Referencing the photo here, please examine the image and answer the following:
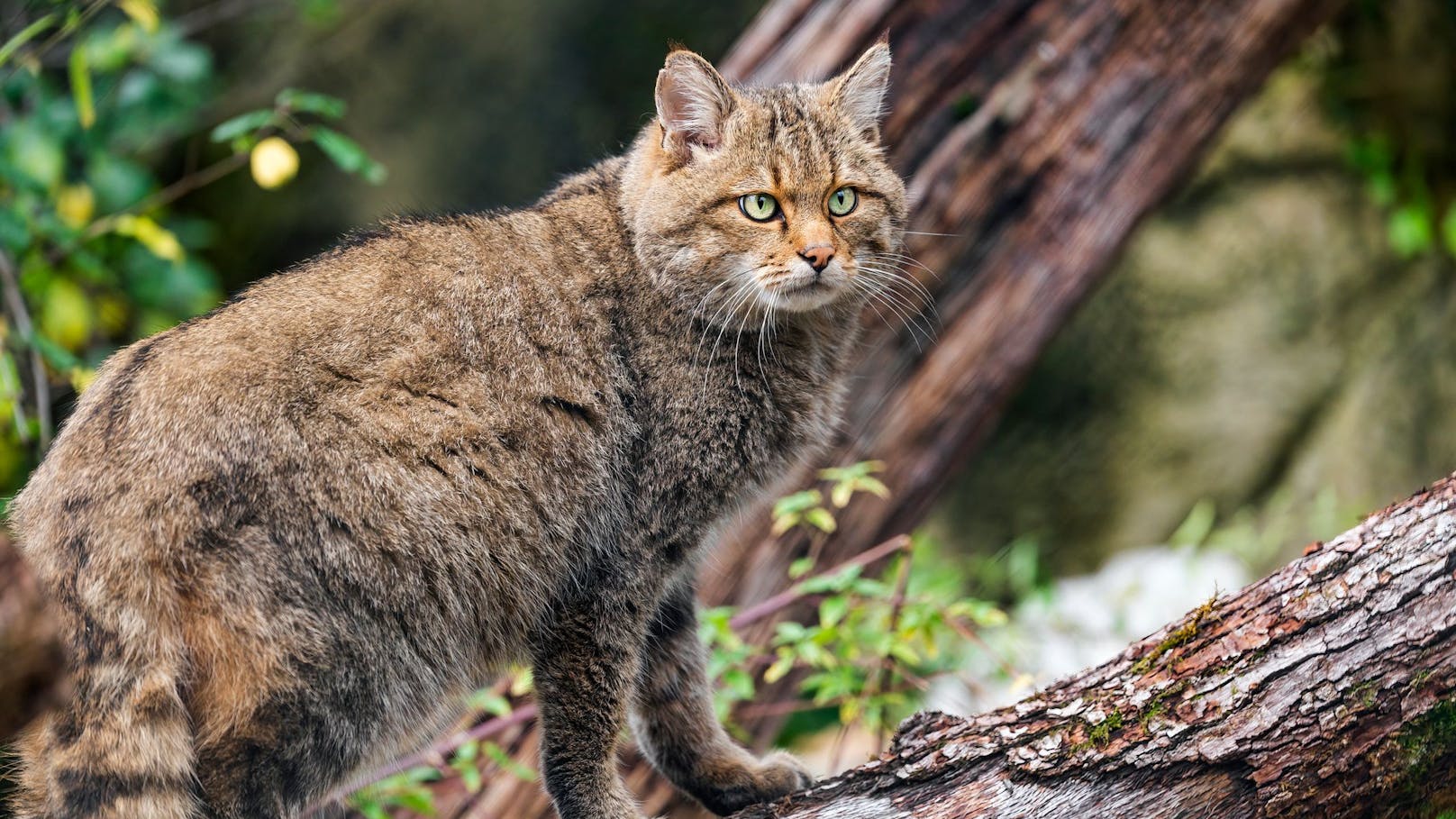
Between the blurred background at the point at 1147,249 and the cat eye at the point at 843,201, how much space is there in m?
4.23

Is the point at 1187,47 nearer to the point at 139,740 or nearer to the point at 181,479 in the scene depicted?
the point at 181,479

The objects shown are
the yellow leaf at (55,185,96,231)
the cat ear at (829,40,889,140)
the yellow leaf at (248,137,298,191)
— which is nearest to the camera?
the cat ear at (829,40,889,140)

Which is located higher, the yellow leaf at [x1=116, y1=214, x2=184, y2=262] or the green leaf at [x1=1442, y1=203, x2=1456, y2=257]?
the green leaf at [x1=1442, y1=203, x2=1456, y2=257]

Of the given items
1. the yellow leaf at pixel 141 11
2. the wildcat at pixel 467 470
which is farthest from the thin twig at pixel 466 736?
the yellow leaf at pixel 141 11

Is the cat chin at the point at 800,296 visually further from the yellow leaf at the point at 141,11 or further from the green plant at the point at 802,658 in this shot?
the yellow leaf at the point at 141,11

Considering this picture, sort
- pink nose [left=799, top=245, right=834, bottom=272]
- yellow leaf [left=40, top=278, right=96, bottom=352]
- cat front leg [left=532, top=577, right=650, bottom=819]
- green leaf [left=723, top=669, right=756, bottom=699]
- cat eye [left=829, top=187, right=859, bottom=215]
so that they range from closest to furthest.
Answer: cat front leg [left=532, top=577, right=650, bottom=819], pink nose [left=799, top=245, right=834, bottom=272], cat eye [left=829, top=187, right=859, bottom=215], green leaf [left=723, top=669, right=756, bottom=699], yellow leaf [left=40, top=278, right=96, bottom=352]

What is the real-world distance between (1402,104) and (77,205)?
7.61 m

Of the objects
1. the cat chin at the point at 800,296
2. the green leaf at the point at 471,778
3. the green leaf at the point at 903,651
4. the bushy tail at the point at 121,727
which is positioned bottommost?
the bushy tail at the point at 121,727

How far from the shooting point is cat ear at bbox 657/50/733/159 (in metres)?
3.72

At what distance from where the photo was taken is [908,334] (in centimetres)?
492

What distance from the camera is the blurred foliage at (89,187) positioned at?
Answer: 4.52 meters

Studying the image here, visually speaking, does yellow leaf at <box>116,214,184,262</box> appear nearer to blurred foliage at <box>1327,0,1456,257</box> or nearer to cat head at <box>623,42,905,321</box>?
cat head at <box>623,42,905,321</box>

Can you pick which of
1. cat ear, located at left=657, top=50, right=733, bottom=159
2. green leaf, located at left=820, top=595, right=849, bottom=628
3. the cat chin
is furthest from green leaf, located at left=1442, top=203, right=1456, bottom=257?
cat ear, located at left=657, top=50, right=733, bottom=159

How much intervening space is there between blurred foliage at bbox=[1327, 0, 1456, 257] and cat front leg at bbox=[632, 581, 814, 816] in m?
5.98
